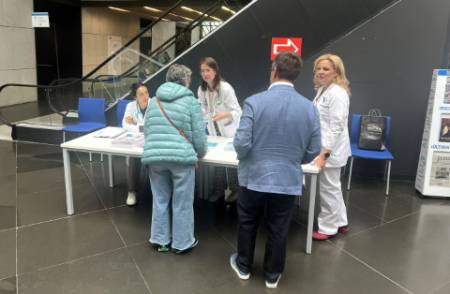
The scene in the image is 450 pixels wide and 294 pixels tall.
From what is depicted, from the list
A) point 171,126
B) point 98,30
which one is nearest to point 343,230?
point 171,126

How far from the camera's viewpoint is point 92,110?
559cm

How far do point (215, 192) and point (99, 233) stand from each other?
1.33 metres

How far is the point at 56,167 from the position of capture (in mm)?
4949

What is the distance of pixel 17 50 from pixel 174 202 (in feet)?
27.3

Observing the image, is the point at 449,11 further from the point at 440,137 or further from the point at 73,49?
the point at 73,49

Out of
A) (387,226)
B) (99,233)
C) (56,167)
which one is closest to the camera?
(99,233)

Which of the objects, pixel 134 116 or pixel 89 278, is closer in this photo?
pixel 89 278

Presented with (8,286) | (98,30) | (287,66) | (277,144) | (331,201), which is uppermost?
(98,30)

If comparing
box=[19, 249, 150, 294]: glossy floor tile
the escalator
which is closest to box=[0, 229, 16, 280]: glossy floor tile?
box=[19, 249, 150, 294]: glossy floor tile

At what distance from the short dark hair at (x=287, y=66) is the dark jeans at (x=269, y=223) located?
2.51 feet

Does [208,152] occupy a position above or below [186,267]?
above

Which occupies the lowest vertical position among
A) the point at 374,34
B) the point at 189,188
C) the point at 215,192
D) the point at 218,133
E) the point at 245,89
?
the point at 215,192

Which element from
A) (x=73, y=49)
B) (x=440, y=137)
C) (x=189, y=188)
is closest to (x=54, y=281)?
(x=189, y=188)

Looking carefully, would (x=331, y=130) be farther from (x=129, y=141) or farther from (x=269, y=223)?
(x=129, y=141)
